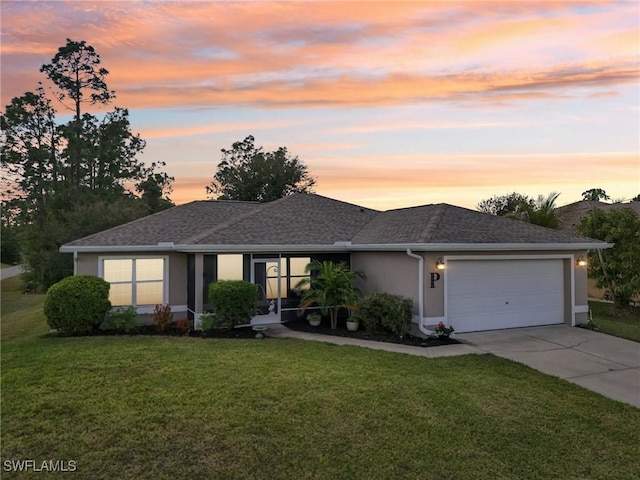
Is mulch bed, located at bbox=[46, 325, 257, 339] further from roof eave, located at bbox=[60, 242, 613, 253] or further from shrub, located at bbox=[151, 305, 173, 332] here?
roof eave, located at bbox=[60, 242, 613, 253]

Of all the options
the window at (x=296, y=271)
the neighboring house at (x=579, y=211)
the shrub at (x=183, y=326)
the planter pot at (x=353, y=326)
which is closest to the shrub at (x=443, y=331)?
the planter pot at (x=353, y=326)

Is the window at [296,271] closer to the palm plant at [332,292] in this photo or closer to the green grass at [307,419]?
the palm plant at [332,292]

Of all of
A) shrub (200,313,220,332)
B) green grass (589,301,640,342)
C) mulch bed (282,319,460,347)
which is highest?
shrub (200,313,220,332)

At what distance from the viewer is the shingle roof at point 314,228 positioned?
12.1m

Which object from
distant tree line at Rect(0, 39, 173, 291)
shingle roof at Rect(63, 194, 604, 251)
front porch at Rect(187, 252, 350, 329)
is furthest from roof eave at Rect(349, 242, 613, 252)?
distant tree line at Rect(0, 39, 173, 291)

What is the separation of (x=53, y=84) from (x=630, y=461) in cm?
3937

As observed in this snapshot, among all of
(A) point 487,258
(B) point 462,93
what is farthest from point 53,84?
(A) point 487,258

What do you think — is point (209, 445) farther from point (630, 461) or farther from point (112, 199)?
point (112, 199)

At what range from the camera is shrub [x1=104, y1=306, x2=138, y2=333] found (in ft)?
38.2

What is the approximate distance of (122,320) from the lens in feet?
38.2

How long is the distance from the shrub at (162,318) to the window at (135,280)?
0.73 m

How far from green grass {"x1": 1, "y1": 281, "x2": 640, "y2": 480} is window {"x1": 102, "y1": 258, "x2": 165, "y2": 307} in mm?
4372

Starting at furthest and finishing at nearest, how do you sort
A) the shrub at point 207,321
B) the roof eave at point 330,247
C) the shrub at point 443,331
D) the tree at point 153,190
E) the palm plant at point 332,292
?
the tree at point 153,190 → the palm plant at point 332,292 → the shrub at point 207,321 → the roof eave at point 330,247 → the shrub at point 443,331

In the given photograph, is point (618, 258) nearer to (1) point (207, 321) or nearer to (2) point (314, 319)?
(2) point (314, 319)
